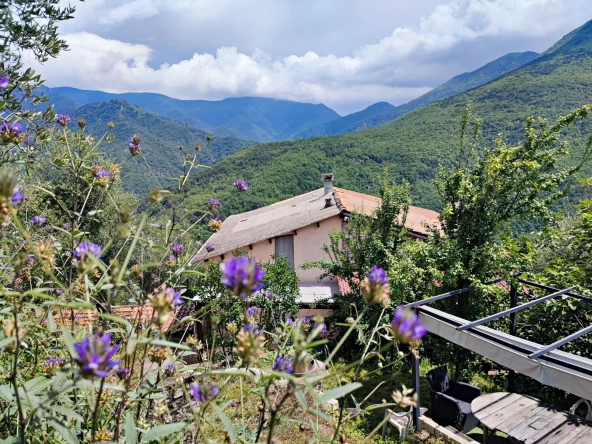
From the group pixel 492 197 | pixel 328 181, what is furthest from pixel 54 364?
pixel 328 181

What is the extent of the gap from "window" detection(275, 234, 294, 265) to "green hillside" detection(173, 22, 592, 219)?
24.7 meters

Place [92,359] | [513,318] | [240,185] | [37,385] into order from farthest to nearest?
[513,318], [240,185], [37,385], [92,359]

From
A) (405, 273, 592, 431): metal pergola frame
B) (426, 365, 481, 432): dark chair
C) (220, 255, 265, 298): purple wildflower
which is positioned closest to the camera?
(220, 255, 265, 298): purple wildflower

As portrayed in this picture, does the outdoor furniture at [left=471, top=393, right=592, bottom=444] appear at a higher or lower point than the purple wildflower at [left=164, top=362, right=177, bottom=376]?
lower

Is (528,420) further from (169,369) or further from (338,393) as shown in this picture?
(338,393)

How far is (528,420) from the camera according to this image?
4.27 metres

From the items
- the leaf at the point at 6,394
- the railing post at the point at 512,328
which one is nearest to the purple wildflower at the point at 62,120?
the leaf at the point at 6,394

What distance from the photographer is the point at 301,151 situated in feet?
196

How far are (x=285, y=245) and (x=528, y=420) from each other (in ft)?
34.3

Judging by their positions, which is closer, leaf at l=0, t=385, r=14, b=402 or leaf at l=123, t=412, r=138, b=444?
leaf at l=123, t=412, r=138, b=444

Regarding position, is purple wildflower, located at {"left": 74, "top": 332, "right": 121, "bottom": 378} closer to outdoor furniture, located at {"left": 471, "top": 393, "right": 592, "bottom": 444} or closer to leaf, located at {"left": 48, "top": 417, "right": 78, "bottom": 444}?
leaf, located at {"left": 48, "top": 417, "right": 78, "bottom": 444}

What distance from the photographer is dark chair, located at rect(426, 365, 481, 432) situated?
534 centimetres

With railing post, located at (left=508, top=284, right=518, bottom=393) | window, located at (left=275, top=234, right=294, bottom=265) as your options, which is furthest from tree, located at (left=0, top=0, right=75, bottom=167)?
window, located at (left=275, top=234, right=294, bottom=265)

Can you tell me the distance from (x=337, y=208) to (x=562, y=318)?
30.3 feet
